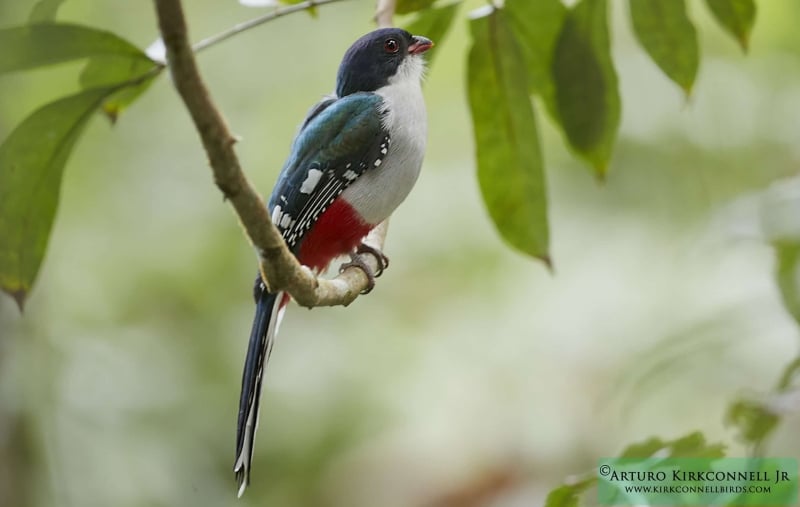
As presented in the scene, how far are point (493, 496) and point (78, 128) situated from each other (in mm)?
3282

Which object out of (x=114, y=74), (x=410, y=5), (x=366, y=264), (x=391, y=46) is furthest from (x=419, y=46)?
(x=114, y=74)

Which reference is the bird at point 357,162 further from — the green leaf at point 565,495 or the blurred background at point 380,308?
the blurred background at point 380,308

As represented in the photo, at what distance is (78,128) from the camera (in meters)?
1.72

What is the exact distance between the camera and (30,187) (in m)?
1.76

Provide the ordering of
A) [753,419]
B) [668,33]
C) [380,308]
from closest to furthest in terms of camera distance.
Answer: [753,419]
[668,33]
[380,308]

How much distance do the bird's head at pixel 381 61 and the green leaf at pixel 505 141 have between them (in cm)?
38

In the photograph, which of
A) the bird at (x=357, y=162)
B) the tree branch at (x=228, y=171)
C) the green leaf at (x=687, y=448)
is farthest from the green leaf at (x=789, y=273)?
the bird at (x=357, y=162)

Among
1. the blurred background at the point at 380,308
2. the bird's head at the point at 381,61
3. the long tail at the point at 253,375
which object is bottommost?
the blurred background at the point at 380,308

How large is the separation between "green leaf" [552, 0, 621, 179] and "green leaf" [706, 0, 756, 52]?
0.26 meters

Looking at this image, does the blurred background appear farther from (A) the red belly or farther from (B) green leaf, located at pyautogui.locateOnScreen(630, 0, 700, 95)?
(B) green leaf, located at pyautogui.locateOnScreen(630, 0, 700, 95)

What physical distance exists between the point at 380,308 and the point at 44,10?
3.43 meters

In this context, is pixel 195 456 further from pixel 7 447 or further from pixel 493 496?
pixel 493 496

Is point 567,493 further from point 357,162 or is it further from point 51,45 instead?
point 357,162

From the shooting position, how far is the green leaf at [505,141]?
2248 mm
